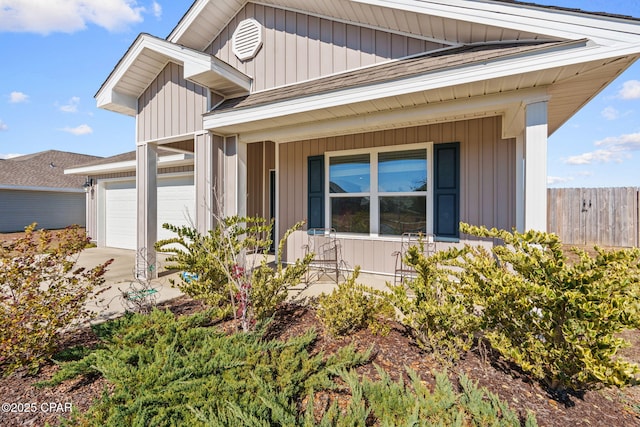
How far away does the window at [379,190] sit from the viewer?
5.26m

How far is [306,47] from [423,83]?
253cm

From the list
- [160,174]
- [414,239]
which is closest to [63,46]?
[160,174]

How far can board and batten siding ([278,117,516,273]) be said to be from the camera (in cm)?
457

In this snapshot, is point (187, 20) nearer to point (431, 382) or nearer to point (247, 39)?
point (247, 39)

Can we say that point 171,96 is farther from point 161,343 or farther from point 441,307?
point 441,307

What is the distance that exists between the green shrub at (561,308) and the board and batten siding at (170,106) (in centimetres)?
518

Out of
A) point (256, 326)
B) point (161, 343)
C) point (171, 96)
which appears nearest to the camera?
point (161, 343)

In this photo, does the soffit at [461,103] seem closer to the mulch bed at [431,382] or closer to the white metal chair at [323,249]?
the white metal chair at [323,249]

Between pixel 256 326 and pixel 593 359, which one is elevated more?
pixel 593 359

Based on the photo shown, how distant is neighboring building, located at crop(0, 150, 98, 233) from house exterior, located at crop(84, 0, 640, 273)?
1322 centimetres

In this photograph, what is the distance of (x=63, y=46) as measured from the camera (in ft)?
24.6

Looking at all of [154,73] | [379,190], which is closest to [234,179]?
[379,190]

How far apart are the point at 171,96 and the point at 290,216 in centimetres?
339

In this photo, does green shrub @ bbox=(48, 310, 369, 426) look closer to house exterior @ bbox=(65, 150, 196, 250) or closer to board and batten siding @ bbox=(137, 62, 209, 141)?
board and batten siding @ bbox=(137, 62, 209, 141)
